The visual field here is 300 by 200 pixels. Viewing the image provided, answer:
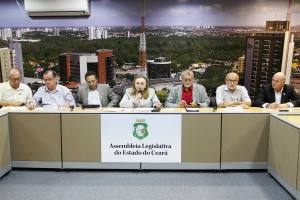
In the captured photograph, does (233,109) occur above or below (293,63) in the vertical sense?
below

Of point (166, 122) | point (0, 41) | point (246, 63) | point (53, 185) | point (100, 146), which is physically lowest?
point (53, 185)

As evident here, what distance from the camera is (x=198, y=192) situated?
10.9 feet

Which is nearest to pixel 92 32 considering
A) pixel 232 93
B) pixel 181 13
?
pixel 181 13

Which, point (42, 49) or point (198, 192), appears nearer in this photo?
point (198, 192)

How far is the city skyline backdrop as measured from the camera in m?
5.28

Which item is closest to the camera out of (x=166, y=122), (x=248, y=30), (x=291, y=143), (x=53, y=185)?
(x=291, y=143)

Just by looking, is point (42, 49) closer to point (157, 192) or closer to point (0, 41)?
point (0, 41)

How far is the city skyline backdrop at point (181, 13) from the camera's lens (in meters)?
5.28

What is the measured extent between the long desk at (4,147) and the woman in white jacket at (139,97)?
1489mm

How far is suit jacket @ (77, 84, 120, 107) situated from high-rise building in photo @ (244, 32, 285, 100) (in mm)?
2336

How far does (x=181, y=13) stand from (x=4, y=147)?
3.47 meters

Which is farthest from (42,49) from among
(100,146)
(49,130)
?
(100,146)

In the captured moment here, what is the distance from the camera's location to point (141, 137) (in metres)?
3.77

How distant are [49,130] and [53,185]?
0.68 metres
